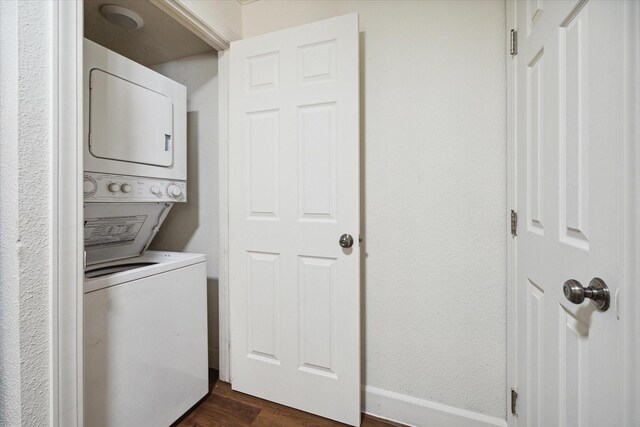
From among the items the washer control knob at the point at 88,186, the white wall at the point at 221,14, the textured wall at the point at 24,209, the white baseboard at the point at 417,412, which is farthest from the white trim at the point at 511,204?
the washer control knob at the point at 88,186

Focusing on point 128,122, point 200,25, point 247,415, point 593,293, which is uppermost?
point 200,25

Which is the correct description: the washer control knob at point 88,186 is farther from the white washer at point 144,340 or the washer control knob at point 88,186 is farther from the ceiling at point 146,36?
the ceiling at point 146,36

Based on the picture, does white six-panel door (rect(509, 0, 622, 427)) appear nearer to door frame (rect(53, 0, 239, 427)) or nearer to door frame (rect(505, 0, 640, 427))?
door frame (rect(505, 0, 640, 427))

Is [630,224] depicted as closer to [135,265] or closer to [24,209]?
[24,209]

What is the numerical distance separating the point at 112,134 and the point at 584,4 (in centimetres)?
167

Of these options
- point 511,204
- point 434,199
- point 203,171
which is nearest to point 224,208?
point 203,171

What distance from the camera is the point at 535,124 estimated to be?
99cm

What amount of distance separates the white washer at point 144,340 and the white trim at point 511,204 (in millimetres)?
1530

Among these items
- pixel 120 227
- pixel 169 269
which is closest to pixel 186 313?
pixel 169 269

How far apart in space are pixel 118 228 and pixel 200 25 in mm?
1139

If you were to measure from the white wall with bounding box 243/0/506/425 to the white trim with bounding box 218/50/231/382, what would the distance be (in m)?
0.70

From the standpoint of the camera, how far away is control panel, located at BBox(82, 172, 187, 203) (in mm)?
1199

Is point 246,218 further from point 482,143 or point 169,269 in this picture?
point 482,143

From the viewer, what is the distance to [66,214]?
890 millimetres
